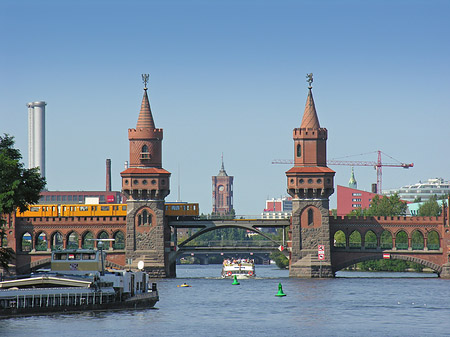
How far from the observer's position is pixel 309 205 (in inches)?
6009

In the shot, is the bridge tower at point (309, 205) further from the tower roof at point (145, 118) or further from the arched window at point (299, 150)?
the tower roof at point (145, 118)

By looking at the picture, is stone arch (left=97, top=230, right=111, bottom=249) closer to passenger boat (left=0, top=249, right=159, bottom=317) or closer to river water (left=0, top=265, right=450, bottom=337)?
river water (left=0, top=265, right=450, bottom=337)

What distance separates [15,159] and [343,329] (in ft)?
124

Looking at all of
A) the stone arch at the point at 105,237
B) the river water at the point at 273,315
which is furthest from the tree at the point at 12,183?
the stone arch at the point at 105,237

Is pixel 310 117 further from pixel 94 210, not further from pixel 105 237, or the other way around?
pixel 105 237

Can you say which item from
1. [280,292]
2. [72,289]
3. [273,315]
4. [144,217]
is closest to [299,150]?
[144,217]

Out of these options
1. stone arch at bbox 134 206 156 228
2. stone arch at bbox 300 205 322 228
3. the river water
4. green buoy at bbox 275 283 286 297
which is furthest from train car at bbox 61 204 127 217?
green buoy at bbox 275 283 286 297

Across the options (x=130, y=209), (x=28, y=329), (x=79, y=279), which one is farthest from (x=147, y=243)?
(x=28, y=329)

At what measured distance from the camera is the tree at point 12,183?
99.5 meters

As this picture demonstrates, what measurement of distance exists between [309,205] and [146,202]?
2211 centimetres

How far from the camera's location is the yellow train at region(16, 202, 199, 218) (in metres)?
161

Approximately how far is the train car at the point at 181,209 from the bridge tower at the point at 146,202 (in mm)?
3704

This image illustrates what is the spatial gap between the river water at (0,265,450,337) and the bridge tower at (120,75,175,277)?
1633 cm

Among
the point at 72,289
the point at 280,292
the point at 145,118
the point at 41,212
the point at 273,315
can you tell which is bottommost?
the point at 273,315
